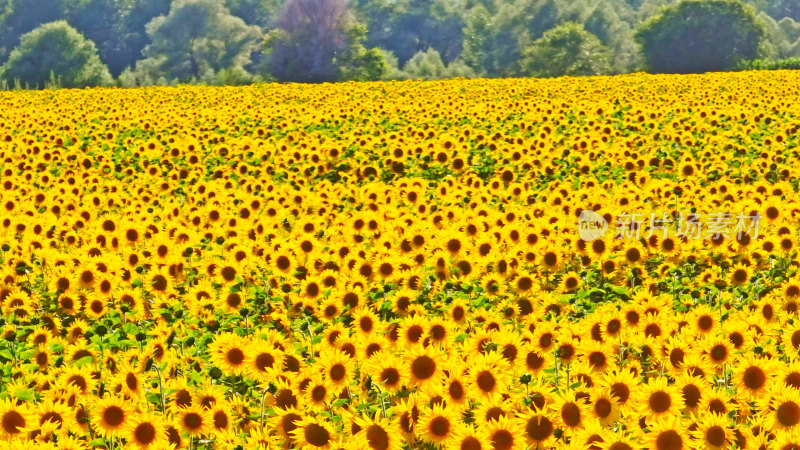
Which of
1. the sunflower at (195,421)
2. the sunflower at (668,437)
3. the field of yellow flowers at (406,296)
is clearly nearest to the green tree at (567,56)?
the field of yellow flowers at (406,296)

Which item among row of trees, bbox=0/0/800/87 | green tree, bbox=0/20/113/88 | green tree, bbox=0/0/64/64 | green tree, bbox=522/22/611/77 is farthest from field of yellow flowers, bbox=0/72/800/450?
green tree, bbox=0/0/64/64

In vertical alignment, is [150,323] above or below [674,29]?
below

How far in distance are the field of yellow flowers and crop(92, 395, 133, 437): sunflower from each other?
0.04 ft

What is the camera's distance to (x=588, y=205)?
36.5 feet

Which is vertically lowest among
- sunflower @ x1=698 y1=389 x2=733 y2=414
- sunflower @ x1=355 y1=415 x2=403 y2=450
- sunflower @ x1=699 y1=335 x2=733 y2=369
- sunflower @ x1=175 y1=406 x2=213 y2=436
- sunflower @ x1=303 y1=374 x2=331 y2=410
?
sunflower @ x1=175 y1=406 x2=213 y2=436

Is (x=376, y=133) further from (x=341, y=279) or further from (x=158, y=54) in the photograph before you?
(x=158, y=54)

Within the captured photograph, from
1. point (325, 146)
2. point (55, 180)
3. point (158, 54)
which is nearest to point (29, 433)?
point (55, 180)

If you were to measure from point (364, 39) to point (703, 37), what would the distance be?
84.4ft

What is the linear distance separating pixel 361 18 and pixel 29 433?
119m

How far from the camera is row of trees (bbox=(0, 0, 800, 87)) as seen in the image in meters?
59.3

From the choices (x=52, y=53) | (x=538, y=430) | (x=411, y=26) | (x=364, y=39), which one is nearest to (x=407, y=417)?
(x=538, y=430)

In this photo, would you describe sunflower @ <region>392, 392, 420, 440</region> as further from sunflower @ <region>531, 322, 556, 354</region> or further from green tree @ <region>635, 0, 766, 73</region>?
green tree @ <region>635, 0, 766, 73</region>

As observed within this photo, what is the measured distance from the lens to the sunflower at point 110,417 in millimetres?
Answer: 4918

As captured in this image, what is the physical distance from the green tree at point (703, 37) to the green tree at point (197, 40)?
4623cm
